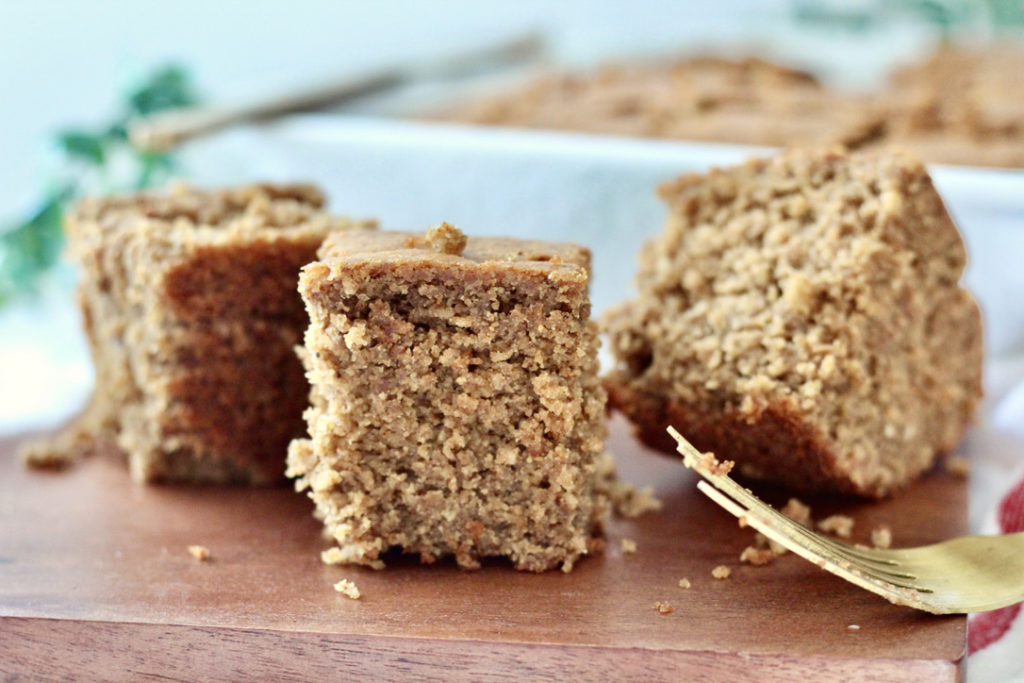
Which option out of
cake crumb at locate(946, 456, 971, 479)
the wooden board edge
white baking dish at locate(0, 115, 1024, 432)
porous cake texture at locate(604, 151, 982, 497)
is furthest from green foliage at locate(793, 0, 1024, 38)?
the wooden board edge

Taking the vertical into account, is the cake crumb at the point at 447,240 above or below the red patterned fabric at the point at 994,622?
above

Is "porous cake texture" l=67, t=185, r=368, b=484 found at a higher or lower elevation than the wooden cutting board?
higher

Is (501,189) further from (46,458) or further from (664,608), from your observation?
(664,608)

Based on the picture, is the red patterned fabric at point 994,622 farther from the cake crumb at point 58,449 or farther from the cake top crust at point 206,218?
the cake crumb at point 58,449

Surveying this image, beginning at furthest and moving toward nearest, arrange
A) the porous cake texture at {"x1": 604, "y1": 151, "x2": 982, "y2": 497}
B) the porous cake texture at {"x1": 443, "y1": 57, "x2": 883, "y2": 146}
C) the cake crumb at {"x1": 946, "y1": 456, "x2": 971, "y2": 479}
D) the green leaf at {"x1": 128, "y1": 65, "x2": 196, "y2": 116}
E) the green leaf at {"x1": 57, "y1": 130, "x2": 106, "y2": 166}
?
the green leaf at {"x1": 128, "y1": 65, "x2": 196, "y2": 116}
the green leaf at {"x1": 57, "y1": 130, "x2": 106, "y2": 166}
the porous cake texture at {"x1": 443, "y1": 57, "x2": 883, "y2": 146}
the cake crumb at {"x1": 946, "y1": 456, "x2": 971, "y2": 479}
the porous cake texture at {"x1": 604, "y1": 151, "x2": 982, "y2": 497}

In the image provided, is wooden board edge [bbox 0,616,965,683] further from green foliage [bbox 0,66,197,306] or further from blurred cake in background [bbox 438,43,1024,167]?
green foliage [bbox 0,66,197,306]

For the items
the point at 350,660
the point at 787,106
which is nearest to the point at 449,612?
the point at 350,660

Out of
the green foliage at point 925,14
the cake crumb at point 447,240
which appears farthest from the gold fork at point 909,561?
the green foliage at point 925,14
